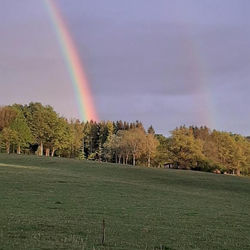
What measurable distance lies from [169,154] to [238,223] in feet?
304

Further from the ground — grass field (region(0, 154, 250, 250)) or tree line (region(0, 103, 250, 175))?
tree line (region(0, 103, 250, 175))

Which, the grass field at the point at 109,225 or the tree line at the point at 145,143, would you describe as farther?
the tree line at the point at 145,143

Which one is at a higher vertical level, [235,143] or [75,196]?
[235,143]

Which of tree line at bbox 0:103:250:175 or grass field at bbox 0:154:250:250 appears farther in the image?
tree line at bbox 0:103:250:175

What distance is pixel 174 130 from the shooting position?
121 metres

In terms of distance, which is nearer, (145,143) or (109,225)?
(109,225)

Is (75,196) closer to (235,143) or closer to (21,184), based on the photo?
(21,184)

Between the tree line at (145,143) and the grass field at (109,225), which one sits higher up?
the tree line at (145,143)

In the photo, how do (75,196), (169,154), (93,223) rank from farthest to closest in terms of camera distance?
(169,154) < (75,196) < (93,223)

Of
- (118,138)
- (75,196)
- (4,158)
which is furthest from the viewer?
(118,138)

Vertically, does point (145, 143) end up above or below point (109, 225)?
above

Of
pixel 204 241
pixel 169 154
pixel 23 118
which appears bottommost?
pixel 204 241

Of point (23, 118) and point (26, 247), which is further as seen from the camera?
point (23, 118)

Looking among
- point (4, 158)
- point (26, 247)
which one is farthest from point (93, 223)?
point (4, 158)
